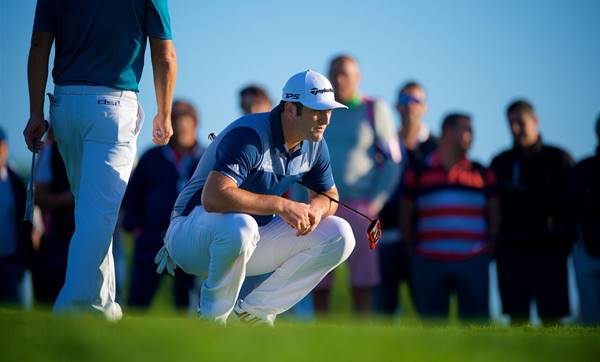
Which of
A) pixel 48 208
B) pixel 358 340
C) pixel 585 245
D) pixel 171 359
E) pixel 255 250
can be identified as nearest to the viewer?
pixel 171 359

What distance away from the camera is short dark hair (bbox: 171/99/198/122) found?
444 inches

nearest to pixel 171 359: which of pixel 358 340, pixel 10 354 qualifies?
pixel 10 354

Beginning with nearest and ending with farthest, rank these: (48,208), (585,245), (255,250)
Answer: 1. (255,250)
2. (585,245)
3. (48,208)

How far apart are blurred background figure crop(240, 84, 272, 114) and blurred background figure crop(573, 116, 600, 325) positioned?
11.0 ft

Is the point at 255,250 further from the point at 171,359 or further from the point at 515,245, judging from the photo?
the point at 515,245

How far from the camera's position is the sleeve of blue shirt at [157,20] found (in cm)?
689

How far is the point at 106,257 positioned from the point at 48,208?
463 cm

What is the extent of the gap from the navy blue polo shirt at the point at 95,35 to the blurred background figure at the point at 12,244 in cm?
501

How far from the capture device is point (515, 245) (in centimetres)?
1046

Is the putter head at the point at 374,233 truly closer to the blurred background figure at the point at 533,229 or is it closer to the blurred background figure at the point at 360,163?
the blurred background figure at the point at 360,163

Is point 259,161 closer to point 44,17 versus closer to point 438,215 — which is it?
point 44,17

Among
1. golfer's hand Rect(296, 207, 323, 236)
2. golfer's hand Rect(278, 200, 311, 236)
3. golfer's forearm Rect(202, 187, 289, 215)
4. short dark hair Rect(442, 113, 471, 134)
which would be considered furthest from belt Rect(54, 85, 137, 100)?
short dark hair Rect(442, 113, 471, 134)

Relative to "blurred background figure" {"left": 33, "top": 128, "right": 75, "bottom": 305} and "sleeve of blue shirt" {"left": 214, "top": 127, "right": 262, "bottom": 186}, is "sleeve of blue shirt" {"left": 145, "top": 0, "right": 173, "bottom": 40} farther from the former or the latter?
"blurred background figure" {"left": 33, "top": 128, "right": 75, "bottom": 305}

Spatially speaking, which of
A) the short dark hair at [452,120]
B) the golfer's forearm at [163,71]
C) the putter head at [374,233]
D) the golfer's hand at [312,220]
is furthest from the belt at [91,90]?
the short dark hair at [452,120]
